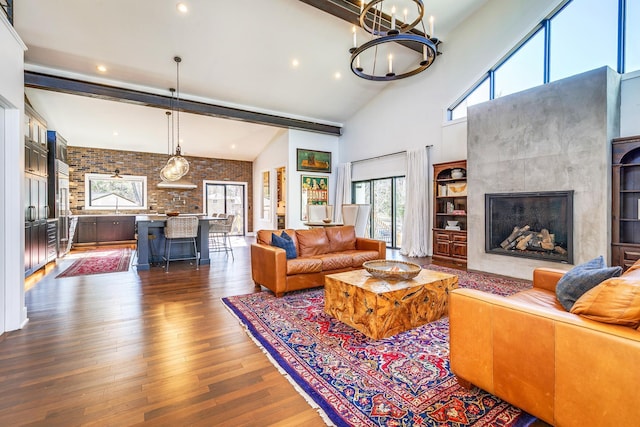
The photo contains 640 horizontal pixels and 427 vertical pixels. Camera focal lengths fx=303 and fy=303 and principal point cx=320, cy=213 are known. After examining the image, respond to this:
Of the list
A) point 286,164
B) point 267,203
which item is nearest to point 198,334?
point 286,164

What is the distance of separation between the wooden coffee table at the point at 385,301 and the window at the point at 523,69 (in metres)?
4.22

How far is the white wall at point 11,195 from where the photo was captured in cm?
276

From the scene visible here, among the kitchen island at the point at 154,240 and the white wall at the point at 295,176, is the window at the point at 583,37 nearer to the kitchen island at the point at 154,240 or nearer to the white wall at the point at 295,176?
the white wall at the point at 295,176

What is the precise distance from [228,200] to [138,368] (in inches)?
370

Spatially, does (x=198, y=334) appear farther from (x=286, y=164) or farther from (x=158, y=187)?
(x=158, y=187)

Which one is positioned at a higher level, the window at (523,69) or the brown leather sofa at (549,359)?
the window at (523,69)

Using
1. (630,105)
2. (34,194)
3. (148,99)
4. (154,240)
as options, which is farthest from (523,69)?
(34,194)

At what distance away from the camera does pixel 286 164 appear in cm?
871

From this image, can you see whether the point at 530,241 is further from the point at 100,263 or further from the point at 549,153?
the point at 100,263

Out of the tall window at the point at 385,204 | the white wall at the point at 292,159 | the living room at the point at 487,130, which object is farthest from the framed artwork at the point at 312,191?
the living room at the point at 487,130

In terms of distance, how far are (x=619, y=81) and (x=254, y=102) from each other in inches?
262

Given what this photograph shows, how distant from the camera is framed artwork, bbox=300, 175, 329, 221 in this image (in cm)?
877

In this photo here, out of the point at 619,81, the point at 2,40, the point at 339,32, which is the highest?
the point at 339,32

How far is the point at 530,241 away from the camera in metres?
4.73
